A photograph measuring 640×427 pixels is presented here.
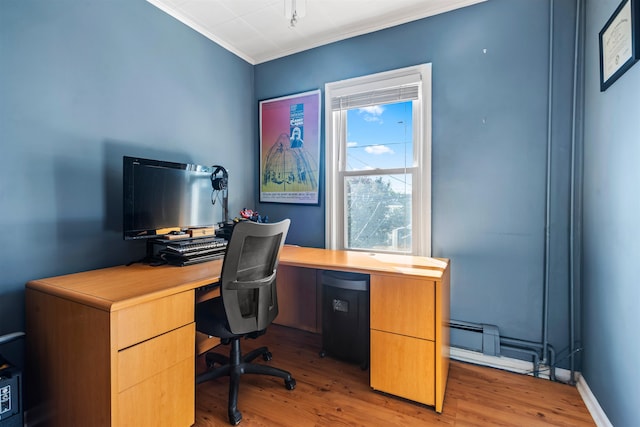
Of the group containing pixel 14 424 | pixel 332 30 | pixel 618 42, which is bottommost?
pixel 14 424

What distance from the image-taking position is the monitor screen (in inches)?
70.2

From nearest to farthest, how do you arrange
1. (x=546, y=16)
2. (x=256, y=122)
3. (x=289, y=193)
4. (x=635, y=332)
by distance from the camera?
(x=635, y=332) < (x=546, y=16) < (x=289, y=193) < (x=256, y=122)

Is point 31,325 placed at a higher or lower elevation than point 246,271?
lower

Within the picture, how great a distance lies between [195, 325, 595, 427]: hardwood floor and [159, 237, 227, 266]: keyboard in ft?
2.65

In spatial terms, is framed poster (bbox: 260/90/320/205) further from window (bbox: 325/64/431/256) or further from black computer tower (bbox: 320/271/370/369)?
black computer tower (bbox: 320/271/370/369)

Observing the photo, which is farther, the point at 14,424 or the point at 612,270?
the point at 612,270

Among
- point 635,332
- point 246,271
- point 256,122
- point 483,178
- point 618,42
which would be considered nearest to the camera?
point 635,332

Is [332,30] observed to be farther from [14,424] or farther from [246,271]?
[14,424]

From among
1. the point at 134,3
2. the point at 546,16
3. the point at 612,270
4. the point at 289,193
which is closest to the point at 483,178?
the point at 612,270

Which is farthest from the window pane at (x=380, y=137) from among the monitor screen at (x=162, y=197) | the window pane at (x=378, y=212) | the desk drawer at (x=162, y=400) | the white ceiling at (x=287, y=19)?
the desk drawer at (x=162, y=400)

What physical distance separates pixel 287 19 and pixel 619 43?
2038 millimetres

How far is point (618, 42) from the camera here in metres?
1.40

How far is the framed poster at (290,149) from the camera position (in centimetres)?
278

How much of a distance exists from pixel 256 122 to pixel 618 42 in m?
2.67
